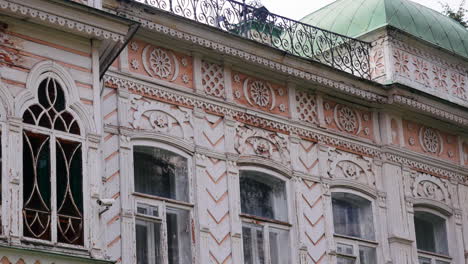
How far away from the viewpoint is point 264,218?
1739cm

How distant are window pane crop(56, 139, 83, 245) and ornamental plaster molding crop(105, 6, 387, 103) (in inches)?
109

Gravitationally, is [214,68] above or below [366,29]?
below

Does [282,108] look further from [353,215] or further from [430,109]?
[430,109]

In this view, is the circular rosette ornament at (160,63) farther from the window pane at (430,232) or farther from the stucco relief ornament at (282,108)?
the window pane at (430,232)

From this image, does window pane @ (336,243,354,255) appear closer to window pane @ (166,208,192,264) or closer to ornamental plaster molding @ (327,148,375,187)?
ornamental plaster molding @ (327,148,375,187)

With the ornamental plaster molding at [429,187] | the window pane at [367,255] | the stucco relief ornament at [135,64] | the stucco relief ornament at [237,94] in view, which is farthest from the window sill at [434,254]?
the stucco relief ornament at [135,64]

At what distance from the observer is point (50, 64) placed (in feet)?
46.2

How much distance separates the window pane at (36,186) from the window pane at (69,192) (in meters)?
0.16

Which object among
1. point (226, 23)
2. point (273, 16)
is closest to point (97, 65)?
point (226, 23)

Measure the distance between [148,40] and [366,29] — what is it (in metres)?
4.94

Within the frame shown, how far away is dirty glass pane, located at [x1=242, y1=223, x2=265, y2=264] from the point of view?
17016 millimetres

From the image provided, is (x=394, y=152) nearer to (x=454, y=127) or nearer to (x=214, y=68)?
(x=454, y=127)

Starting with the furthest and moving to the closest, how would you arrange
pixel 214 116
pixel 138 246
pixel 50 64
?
1. pixel 214 116
2. pixel 138 246
3. pixel 50 64

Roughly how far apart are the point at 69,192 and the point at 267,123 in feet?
16.2
